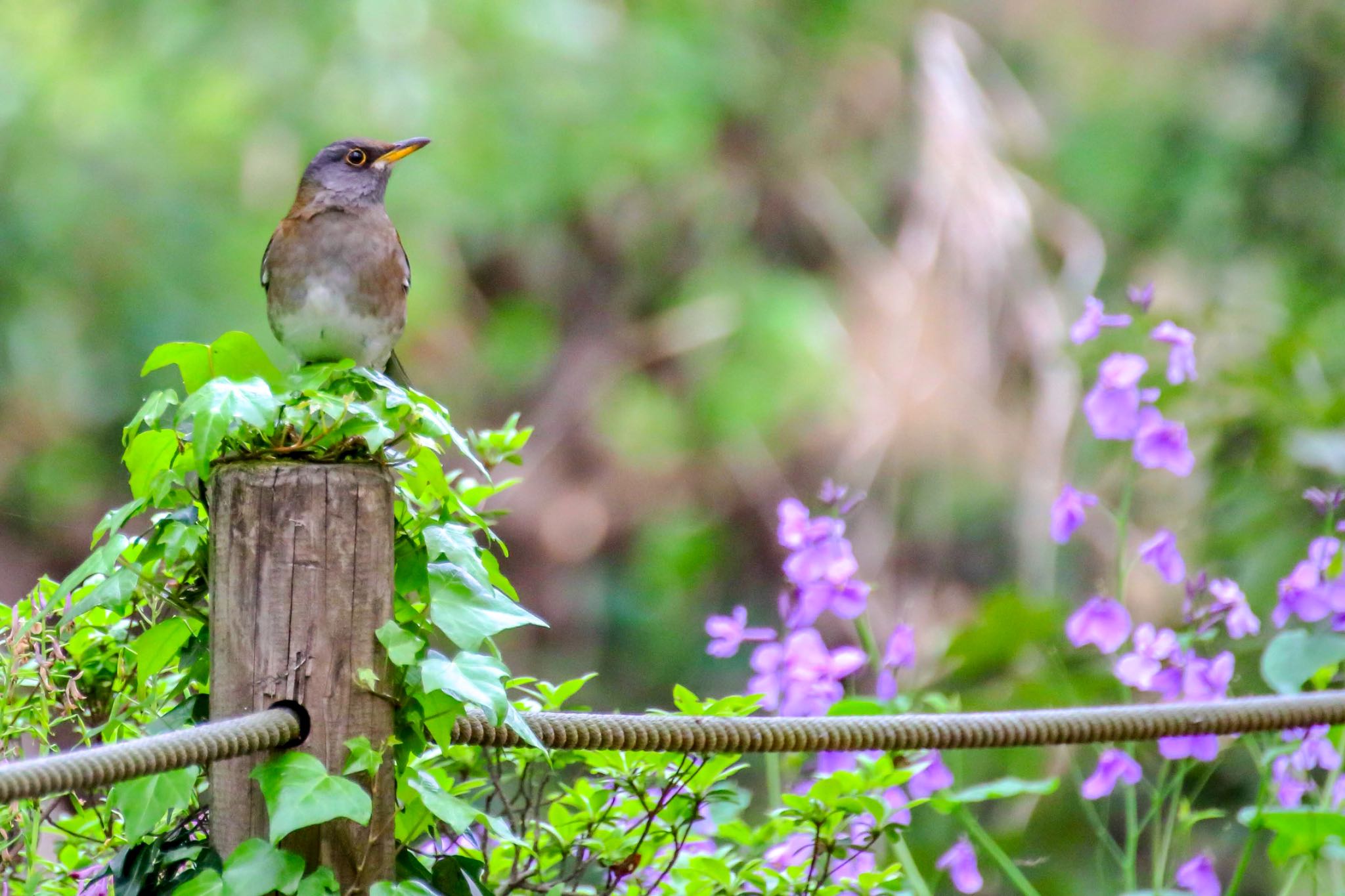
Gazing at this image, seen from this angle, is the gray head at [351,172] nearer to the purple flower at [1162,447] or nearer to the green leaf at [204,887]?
the purple flower at [1162,447]

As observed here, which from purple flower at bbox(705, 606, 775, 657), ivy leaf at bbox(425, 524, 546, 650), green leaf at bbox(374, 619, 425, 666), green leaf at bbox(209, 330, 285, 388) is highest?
green leaf at bbox(209, 330, 285, 388)

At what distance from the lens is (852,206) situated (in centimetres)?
709

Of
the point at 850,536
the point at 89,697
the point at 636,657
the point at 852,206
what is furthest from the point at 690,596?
the point at 89,697

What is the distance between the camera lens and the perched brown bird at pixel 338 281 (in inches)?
89.9

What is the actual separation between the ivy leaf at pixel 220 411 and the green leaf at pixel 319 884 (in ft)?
1.25

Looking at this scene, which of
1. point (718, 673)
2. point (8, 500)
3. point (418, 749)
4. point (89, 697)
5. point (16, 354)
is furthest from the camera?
point (718, 673)

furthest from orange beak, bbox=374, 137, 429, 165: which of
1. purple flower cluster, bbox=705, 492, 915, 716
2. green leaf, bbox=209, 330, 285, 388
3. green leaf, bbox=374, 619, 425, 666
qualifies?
green leaf, bbox=374, 619, 425, 666

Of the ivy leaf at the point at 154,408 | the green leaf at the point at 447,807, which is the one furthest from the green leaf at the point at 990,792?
the ivy leaf at the point at 154,408

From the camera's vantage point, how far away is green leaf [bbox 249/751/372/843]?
4.08 feet

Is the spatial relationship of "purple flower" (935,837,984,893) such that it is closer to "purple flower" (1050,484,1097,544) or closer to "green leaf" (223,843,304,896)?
"purple flower" (1050,484,1097,544)

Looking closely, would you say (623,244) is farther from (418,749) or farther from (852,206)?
(418,749)

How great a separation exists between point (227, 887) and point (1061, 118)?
6700 millimetres

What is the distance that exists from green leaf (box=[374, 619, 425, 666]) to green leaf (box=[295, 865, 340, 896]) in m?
0.20

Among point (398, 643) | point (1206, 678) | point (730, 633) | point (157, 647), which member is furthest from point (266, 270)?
point (1206, 678)
